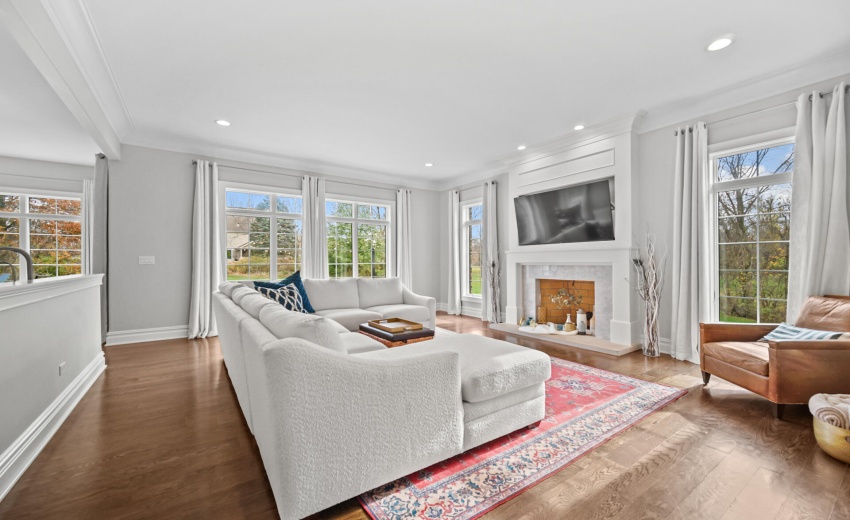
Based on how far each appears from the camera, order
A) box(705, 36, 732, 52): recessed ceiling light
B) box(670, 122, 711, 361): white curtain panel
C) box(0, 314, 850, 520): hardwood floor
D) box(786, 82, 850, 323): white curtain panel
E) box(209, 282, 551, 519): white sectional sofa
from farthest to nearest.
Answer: box(670, 122, 711, 361): white curtain panel → box(786, 82, 850, 323): white curtain panel → box(705, 36, 732, 52): recessed ceiling light → box(0, 314, 850, 520): hardwood floor → box(209, 282, 551, 519): white sectional sofa

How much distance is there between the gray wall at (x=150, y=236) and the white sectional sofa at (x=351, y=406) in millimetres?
3610

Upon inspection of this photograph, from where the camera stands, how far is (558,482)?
1707 mm

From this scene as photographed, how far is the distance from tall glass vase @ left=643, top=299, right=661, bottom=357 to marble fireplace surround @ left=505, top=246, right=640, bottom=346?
192 mm

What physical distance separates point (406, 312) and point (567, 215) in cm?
251

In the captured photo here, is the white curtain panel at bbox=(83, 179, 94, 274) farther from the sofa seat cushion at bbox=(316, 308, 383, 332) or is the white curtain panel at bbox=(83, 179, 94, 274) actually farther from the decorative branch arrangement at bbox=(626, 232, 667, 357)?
the decorative branch arrangement at bbox=(626, 232, 667, 357)

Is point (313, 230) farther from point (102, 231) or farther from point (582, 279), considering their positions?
point (582, 279)

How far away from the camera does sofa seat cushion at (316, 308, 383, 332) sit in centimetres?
440

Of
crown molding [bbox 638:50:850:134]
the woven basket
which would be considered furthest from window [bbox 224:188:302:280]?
the woven basket

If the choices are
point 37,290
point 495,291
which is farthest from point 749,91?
point 37,290

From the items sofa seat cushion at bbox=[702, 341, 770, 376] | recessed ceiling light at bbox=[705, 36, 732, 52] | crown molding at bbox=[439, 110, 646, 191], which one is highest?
recessed ceiling light at bbox=[705, 36, 732, 52]

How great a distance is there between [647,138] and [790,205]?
57.9 inches

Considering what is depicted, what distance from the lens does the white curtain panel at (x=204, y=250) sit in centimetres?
489

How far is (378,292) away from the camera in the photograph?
210 inches

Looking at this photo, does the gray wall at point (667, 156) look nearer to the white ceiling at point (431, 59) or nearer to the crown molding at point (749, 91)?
the crown molding at point (749, 91)
